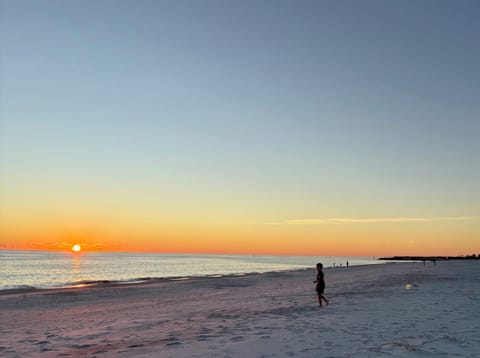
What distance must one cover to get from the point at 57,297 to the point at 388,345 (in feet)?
94.0

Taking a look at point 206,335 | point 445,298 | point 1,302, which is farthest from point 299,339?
point 1,302

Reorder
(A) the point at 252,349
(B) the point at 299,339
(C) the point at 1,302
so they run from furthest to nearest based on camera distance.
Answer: (C) the point at 1,302
(B) the point at 299,339
(A) the point at 252,349

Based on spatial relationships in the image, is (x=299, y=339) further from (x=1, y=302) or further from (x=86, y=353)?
(x=1, y=302)

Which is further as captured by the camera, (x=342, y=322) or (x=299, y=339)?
(x=342, y=322)

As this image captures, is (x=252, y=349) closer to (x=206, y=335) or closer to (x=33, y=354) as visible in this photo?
(x=206, y=335)

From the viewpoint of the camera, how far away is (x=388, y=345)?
33.7 ft

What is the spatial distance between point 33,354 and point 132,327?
14.4 feet

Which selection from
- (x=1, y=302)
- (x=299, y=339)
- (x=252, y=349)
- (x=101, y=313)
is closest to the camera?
(x=252, y=349)

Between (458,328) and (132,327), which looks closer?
(458,328)

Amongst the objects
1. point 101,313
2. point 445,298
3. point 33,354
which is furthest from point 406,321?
point 101,313

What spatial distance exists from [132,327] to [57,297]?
64.4 ft

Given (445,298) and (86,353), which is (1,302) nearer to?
(86,353)

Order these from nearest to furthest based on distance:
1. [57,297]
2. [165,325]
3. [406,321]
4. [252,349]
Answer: [252,349], [406,321], [165,325], [57,297]

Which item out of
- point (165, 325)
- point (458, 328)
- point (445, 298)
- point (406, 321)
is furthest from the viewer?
point (445, 298)
